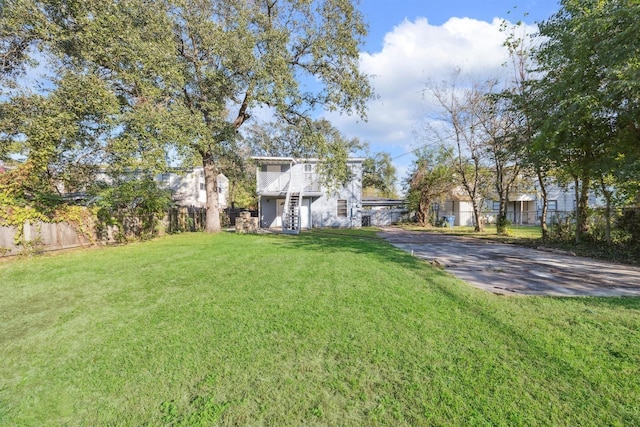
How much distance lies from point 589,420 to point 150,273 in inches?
261

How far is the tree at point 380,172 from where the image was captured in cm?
3506

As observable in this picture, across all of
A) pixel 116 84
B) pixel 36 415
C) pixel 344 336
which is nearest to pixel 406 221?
pixel 116 84

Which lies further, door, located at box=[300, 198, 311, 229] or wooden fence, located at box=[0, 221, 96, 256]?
door, located at box=[300, 198, 311, 229]

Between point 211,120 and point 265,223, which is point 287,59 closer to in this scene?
point 211,120

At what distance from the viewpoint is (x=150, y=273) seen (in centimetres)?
602

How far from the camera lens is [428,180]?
23.1 m

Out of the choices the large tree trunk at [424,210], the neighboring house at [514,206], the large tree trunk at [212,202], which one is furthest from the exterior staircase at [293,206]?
the neighboring house at [514,206]

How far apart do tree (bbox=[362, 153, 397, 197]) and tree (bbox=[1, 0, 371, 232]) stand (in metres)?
21.0

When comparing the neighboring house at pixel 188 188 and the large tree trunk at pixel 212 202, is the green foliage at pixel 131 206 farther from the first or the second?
the neighboring house at pixel 188 188

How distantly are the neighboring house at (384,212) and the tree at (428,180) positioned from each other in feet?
5.62

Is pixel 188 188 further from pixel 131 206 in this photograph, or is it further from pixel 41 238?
pixel 41 238

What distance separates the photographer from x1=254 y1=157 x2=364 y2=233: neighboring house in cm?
1848

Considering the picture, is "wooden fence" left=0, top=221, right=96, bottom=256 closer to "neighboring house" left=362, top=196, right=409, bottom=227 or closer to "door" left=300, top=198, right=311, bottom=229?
"door" left=300, top=198, right=311, bottom=229

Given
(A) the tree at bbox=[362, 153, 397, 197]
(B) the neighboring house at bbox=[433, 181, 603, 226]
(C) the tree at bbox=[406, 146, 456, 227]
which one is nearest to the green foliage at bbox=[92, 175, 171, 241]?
(C) the tree at bbox=[406, 146, 456, 227]
